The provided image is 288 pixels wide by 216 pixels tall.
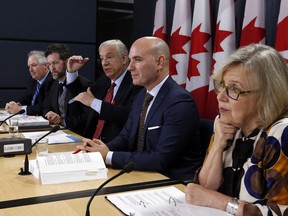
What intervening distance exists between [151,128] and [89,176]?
1.75ft

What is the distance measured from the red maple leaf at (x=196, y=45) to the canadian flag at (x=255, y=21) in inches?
16.8

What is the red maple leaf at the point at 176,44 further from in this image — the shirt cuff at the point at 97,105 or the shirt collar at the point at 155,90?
the shirt collar at the point at 155,90

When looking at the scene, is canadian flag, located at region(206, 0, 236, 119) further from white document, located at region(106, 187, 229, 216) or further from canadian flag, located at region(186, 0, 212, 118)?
white document, located at region(106, 187, 229, 216)

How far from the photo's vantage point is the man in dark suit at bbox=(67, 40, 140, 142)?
8.78 ft

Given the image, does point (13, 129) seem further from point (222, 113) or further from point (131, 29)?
point (131, 29)

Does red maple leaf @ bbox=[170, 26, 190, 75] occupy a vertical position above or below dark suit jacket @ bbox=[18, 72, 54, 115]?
above

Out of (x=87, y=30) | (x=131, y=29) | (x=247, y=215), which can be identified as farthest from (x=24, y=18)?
(x=247, y=215)

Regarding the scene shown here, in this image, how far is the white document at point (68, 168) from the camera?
1.58 m

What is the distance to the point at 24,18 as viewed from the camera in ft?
14.6

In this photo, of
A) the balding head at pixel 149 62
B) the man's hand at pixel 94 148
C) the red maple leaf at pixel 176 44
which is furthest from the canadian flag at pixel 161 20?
the man's hand at pixel 94 148

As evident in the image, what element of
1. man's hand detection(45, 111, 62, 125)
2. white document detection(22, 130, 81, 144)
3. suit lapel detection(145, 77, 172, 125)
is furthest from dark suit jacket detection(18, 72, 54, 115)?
suit lapel detection(145, 77, 172, 125)

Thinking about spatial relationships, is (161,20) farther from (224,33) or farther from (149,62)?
(149,62)

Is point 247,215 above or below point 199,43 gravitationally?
below

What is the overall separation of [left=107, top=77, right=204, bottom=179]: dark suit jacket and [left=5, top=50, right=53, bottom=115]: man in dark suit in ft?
6.89
